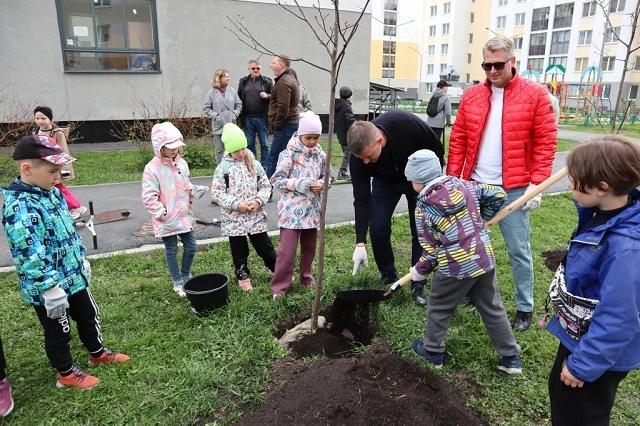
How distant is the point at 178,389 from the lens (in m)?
2.74

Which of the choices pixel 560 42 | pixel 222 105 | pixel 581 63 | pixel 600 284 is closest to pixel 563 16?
pixel 560 42

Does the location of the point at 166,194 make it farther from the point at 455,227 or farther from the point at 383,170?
the point at 455,227

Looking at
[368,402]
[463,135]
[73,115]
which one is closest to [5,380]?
[368,402]

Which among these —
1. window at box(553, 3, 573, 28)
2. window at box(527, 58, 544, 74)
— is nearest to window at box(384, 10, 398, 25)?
window at box(527, 58, 544, 74)

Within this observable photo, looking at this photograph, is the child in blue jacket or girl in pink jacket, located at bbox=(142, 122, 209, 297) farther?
girl in pink jacket, located at bbox=(142, 122, 209, 297)

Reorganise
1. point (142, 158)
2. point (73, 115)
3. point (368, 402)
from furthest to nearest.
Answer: point (73, 115) → point (142, 158) → point (368, 402)

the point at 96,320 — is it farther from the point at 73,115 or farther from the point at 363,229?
the point at 73,115

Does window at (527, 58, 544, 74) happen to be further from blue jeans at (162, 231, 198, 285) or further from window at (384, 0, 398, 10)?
blue jeans at (162, 231, 198, 285)

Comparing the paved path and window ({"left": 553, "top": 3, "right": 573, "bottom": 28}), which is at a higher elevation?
window ({"left": 553, "top": 3, "right": 573, "bottom": 28})

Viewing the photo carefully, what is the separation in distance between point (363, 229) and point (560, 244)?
9.65ft

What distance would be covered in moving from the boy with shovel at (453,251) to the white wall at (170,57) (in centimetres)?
1176

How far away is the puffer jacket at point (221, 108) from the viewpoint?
7.90 metres

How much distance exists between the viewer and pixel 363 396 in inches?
94.6

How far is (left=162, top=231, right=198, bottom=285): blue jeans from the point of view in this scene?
4004 millimetres
